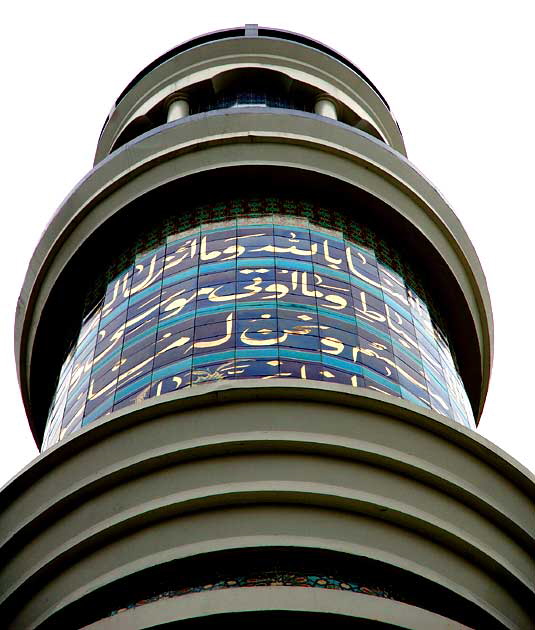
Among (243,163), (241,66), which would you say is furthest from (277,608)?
(241,66)

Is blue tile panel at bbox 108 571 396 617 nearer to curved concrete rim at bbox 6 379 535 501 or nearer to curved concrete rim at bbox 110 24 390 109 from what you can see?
curved concrete rim at bbox 6 379 535 501

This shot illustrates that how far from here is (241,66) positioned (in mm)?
20250

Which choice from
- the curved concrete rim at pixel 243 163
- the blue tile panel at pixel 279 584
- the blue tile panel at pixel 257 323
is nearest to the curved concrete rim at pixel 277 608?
the blue tile panel at pixel 279 584

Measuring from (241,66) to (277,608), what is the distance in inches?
514

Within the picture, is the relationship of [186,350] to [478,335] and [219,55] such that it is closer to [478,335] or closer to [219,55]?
[478,335]

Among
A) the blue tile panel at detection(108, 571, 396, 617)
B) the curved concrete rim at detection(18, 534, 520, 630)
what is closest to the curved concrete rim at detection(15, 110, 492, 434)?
the curved concrete rim at detection(18, 534, 520, 630)

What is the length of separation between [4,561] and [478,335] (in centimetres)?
814

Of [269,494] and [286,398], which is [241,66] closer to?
[286,398]

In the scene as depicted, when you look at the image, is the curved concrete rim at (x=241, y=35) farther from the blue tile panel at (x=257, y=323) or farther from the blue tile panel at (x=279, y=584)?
the blue tile panel at (x=279, y=584)

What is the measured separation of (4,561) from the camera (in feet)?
37.1

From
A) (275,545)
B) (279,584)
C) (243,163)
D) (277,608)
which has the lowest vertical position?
(277,608)

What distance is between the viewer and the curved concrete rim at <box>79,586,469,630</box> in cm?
879

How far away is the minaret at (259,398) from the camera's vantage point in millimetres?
10297

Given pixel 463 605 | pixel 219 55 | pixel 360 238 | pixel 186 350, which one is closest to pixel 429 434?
pixel 463 605
